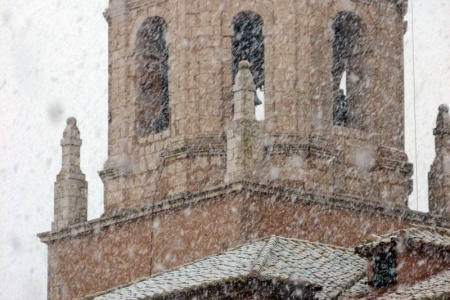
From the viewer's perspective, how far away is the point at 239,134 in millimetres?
40156

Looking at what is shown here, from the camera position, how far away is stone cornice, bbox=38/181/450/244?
131 ft

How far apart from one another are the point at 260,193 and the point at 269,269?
416 cm

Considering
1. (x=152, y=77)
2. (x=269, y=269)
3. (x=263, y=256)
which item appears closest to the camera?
(x=269, y=269)

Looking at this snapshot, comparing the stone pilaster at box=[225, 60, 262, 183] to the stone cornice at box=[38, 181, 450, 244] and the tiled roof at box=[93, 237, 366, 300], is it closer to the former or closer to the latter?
the stone cornice at box=[38, 181, 450, 244]

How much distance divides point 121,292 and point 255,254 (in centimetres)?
238

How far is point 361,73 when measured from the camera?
42375mm

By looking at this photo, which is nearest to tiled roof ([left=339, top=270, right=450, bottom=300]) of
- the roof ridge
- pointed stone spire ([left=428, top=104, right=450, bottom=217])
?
the roof ridge

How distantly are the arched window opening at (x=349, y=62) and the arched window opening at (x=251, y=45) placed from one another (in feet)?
4.20

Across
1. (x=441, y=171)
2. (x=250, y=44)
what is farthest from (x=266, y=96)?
(x=441, y=171)

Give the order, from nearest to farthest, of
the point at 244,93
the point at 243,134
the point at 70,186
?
the point at 243,134 < the point at 244,93 < the point at 70,186

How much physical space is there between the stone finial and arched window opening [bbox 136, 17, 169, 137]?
227 centimetres

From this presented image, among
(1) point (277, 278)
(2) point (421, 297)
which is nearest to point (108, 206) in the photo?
(1) point (277, 278)

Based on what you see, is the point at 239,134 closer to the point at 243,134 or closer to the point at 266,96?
the point at 243,134

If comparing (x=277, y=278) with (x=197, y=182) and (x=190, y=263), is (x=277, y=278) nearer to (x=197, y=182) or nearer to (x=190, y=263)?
(x=190, y=263)
